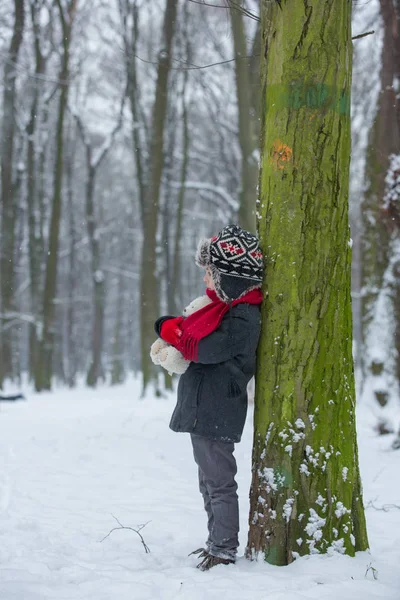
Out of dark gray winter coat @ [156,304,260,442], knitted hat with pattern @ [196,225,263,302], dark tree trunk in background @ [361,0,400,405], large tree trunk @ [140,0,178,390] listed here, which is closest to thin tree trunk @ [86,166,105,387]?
large tree trunk @ [140,0,178,390]

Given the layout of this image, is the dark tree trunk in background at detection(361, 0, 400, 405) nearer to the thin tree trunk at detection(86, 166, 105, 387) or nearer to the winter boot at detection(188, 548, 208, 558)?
the winter boot at detection(188, 548, 208, 558)

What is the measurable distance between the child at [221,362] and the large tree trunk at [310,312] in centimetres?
15

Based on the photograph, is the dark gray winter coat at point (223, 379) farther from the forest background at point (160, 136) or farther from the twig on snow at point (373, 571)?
the forest background at point (160, 136)

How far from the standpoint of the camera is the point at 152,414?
1124 cm

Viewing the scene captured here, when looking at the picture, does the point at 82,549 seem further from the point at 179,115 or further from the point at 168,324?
the point at 179,115

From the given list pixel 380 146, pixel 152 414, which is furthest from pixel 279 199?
pixel 152 414

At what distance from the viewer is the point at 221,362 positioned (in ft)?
11.1

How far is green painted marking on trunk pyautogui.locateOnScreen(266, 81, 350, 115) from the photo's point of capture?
322 centimetres

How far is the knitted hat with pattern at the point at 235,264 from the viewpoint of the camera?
11.0 ft

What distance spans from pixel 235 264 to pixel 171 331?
51 centimetres

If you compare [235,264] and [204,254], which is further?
[204,254]

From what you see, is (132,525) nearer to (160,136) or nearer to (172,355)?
(172,355)

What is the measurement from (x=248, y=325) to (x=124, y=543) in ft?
5.69

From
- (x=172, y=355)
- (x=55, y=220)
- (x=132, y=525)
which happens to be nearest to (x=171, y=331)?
(x=172, y=355)
